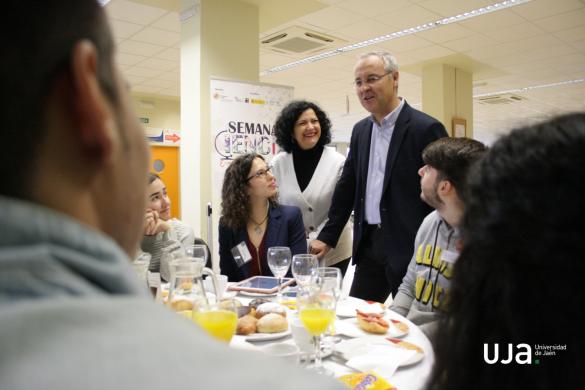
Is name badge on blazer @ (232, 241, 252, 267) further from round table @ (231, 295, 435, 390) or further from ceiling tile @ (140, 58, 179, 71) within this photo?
ceiling tile @ (140, 58, 179, 71)

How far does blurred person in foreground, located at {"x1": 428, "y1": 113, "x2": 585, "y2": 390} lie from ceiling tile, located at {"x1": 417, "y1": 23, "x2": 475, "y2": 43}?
5.10 metres

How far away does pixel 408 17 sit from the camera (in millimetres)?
4676

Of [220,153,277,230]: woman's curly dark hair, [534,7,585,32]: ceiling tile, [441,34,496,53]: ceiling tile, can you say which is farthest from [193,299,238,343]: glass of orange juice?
[441,34,496,53]: ceiling tile

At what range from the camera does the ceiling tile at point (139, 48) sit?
5.34 meters

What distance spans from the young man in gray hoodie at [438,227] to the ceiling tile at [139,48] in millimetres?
4624

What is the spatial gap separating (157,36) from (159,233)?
360cm

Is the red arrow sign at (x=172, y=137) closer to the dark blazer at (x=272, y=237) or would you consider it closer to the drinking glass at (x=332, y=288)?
the dark blazer at (x=272, y=237)

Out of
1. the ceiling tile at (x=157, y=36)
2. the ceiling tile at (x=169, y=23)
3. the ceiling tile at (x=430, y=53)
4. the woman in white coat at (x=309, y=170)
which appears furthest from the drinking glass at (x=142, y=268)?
the ceiling tile at (x=430, y=53)

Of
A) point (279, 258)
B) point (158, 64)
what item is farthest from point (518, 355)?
point (158, 64)

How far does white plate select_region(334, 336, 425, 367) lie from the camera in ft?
3.84

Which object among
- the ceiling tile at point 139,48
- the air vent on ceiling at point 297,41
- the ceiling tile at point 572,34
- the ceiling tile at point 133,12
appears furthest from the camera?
the ceiling tile at point 139,48

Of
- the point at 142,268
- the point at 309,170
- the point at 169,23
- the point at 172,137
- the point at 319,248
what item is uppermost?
the point at 169,23

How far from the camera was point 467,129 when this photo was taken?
726cm

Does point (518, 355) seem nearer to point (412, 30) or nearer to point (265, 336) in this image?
point (265, 336)
